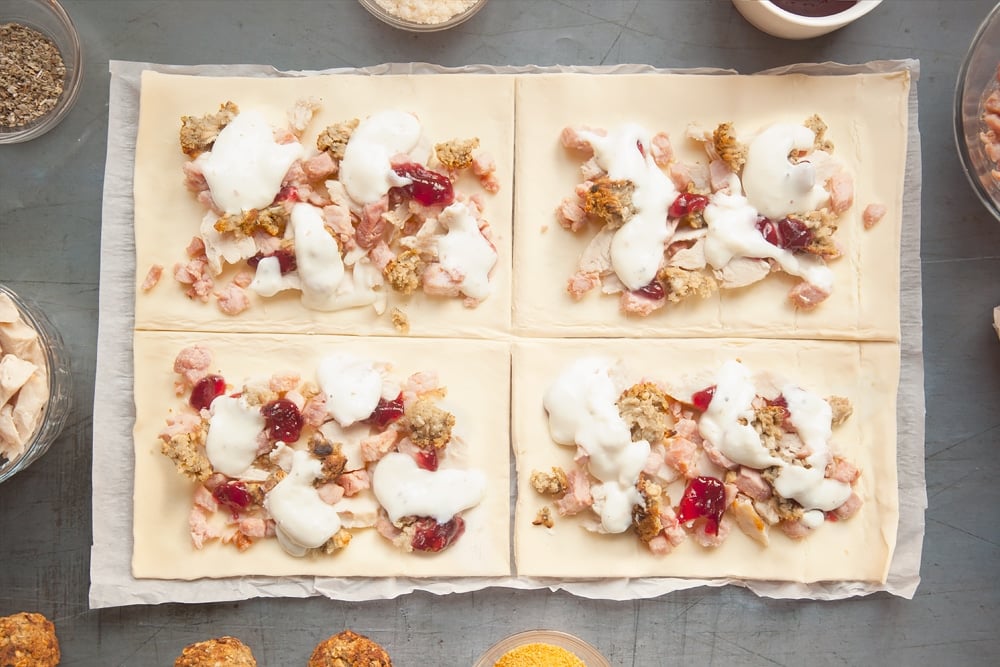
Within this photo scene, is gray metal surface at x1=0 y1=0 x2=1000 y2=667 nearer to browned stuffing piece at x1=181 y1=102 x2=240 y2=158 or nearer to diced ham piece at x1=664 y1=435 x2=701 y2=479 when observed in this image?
browned stuffing piece at x1=181 y1=102 x2=240 y2=158

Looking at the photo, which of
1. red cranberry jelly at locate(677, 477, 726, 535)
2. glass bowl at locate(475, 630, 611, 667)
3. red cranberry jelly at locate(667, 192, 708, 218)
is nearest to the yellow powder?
glass bowl at locate(475, 630, 611, 667)

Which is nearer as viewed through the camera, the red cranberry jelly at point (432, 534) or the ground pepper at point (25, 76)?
the red cranberry jelly at point (432, 534)

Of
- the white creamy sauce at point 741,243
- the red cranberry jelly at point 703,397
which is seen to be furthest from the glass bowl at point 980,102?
the red cranberry jelly at point 703,397

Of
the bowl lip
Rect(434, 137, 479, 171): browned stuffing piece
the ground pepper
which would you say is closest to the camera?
the bowl lip

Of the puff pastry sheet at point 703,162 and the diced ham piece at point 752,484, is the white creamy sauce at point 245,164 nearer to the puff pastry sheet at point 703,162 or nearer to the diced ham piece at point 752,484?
the puff pastry sheet at point 703,162

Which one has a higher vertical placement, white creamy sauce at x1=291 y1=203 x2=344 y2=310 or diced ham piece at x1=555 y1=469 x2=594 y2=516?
white creamy sauce at x1=291 y1=203 x2=344 y2=310

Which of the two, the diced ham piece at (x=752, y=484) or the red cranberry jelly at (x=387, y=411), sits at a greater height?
the red cranberry jelly at (x=387, y=411)

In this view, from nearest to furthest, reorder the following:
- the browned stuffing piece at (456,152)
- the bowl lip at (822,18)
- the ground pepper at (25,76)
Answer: the bowl lip at (822,18), the browned stuffing piece at (456,152), the ground pepper at (25,76)
